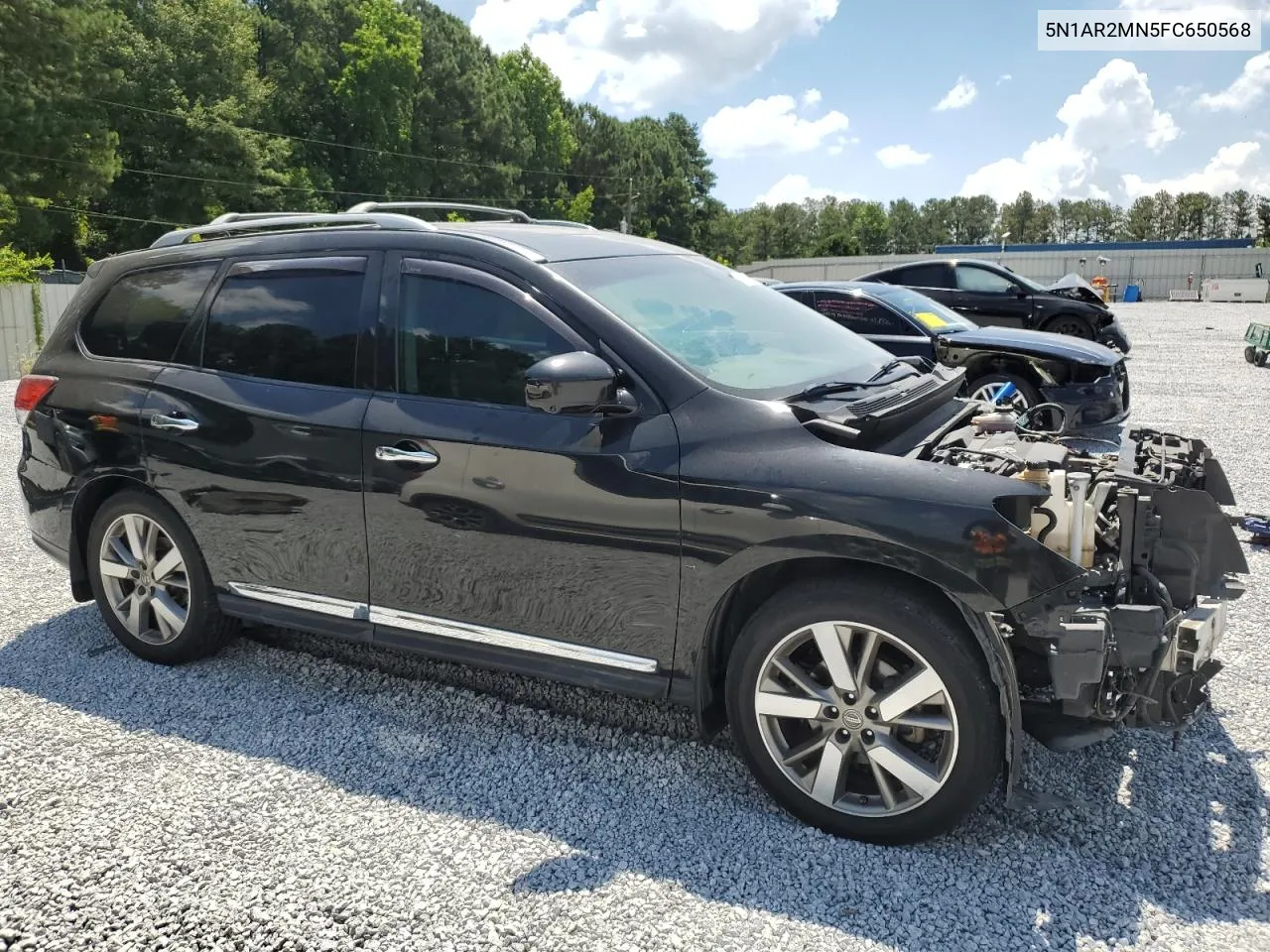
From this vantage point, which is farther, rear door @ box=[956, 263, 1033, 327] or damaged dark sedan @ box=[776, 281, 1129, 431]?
rear door @ box=[956, 263, 1033, 327]

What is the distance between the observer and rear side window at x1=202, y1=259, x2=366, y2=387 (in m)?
3.82

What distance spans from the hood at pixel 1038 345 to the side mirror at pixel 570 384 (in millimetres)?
7146

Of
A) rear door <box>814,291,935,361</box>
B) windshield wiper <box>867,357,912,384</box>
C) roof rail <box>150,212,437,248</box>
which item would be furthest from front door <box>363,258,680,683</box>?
rear door <box>814,291,935,361</box>

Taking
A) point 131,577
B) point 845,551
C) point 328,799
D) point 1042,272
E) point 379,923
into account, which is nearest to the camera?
point 379,923

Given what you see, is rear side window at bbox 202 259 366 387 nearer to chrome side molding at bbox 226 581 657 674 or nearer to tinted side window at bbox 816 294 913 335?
chrome side molding at bbox 226 581 657 674

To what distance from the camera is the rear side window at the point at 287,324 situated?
3.82 m

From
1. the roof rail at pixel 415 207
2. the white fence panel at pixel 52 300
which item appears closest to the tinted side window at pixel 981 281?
the roof rail at pixel 415 207

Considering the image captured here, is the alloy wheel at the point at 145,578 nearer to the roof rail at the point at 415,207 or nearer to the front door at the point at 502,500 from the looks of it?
the front door at the point at 502,500

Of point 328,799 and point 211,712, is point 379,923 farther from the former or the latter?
point 211,712

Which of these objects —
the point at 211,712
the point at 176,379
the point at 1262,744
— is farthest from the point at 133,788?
the point at 1262,744

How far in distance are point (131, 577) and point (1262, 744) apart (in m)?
4.62

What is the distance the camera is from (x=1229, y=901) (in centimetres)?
271

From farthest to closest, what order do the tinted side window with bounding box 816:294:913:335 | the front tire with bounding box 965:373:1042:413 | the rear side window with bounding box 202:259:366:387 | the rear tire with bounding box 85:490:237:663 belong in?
the tinted side window with bounding box 816:294:913:335, the front tire with bounding box 965:373:1042:413, the rear tire with bounding box 85:490:237:663, the rear side window with bounding box 202:259:366:387

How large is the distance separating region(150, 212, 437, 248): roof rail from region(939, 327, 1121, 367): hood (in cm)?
655
